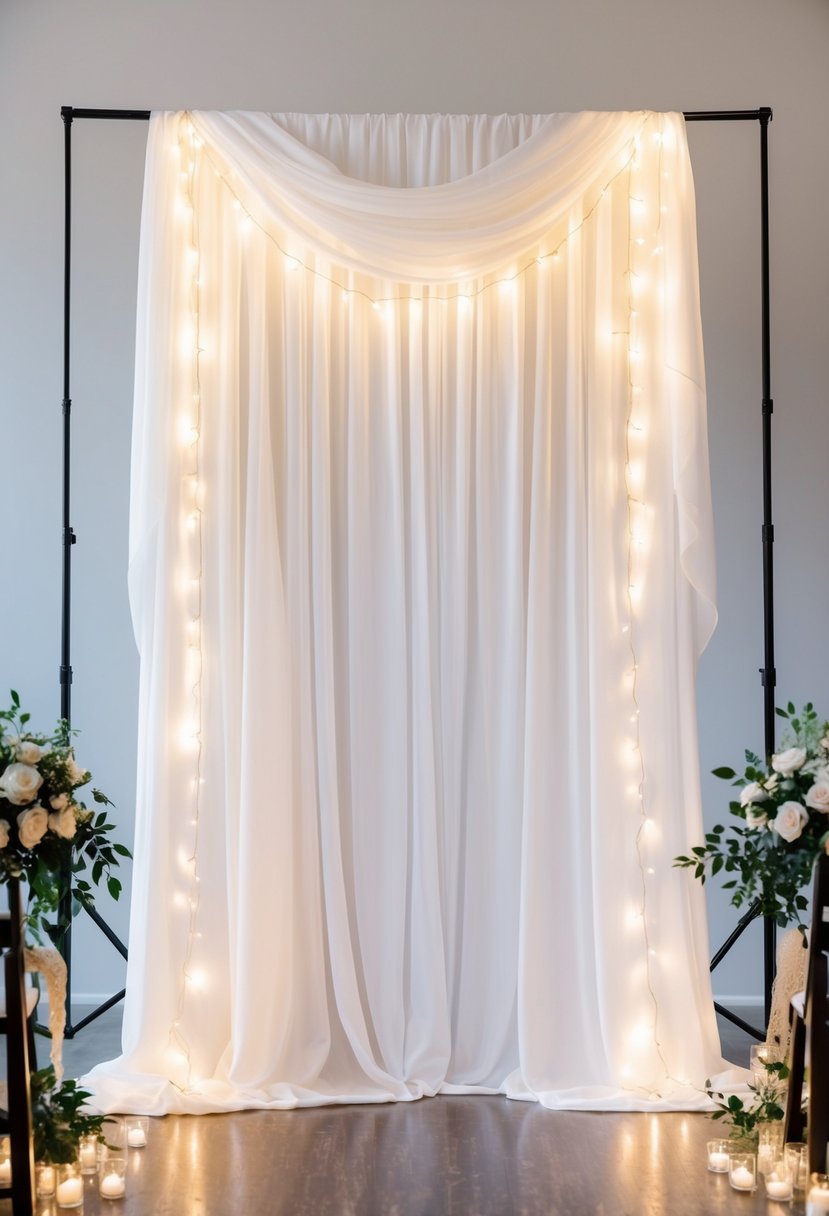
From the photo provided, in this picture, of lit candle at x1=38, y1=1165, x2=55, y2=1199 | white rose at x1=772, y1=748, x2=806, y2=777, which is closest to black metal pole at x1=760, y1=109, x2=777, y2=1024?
white rose at x1=772, y1=748, x2=806, y2=777

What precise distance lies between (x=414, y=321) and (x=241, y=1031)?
6.70ft

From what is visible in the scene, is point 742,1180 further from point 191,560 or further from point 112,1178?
point 191,560

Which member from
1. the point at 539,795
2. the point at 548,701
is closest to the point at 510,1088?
the point at 539,795

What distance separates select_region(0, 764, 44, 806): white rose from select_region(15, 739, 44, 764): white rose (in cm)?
2

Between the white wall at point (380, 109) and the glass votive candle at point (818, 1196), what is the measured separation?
1579 millimetres

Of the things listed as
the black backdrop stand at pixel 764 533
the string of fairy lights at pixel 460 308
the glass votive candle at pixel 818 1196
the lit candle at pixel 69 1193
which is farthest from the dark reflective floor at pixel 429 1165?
the black backdrop stand at pixel 764 533

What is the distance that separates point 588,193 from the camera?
344cm

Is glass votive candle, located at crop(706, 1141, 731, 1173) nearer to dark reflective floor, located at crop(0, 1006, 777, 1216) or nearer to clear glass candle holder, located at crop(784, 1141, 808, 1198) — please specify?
dark reflective floor, located at crop(0, 1006, 777, 1216)

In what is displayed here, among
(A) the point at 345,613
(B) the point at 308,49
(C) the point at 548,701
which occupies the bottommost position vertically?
(C) the point at 548,701

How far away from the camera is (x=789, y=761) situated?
2.76m

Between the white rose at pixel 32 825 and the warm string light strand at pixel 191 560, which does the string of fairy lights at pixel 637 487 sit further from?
the white rose at pixel 32 825

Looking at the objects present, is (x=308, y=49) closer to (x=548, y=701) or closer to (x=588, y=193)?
(x=588, y=193)

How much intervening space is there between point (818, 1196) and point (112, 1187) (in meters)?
1.49

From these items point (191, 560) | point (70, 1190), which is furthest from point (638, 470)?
point (70, 1190)
